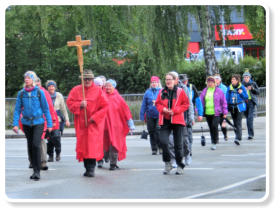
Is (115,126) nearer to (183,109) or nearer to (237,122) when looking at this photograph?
(183,109)

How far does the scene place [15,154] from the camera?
16234mm

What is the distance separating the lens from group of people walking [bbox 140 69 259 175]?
11484 mm

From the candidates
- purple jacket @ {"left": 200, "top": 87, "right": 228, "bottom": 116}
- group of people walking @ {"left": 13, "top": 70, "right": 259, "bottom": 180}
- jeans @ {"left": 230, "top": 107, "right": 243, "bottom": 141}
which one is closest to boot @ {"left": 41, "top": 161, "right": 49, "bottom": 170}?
group of people walking @ {"left": 13, "top": 70, "right": 259, "bottom": 180}

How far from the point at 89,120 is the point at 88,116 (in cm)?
9

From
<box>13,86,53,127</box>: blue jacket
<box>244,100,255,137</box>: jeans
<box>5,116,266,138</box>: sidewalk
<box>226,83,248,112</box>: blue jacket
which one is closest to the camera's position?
<box>13,86,53,127</box>: blue jacket

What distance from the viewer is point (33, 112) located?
445 inches

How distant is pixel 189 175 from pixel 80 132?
6.57 feet

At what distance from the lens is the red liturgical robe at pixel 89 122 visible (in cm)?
1167

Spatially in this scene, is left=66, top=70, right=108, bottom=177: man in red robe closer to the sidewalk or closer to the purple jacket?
the purple jacket

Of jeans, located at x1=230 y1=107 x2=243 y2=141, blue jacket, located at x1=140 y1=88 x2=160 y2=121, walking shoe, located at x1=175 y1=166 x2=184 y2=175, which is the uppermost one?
blue jacket, located at x1=140 y1=88 x2=160 y2=121

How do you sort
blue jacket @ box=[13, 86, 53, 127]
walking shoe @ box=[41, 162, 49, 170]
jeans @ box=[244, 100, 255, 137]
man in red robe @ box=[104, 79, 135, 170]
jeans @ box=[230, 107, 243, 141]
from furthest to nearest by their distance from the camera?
1. jeans @ box=[244, 100, 255, 137]
2. jeans @ box=[230, 107, 243, 141]
3. man in red robe @ box=[104, 79, 135, 170]
4. walking shoe @ box=[41, 162, 49, 170]
5. blue jacket @ box=[13, 86, 53, 127]

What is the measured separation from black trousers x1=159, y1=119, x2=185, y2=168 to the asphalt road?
36 cm

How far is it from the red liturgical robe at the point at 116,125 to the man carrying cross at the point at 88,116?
1220 millimetres
